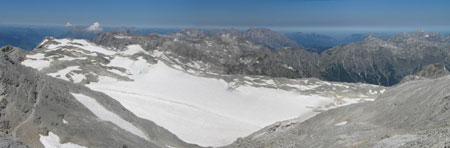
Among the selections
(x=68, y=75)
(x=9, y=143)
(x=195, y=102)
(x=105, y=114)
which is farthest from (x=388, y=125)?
(x=68, y=75)

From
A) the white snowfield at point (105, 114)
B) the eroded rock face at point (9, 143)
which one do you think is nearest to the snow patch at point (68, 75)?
the white snowfield at point (105, 114)

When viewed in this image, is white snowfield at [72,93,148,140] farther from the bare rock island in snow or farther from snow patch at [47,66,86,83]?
snow patch at [47,66,86,83]

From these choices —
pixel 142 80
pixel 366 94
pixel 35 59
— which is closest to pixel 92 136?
pixel 142 80

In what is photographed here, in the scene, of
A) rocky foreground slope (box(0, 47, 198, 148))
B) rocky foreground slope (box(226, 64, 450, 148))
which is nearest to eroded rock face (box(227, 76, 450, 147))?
rocky foreground slope (box(226, 64, 450, 148))

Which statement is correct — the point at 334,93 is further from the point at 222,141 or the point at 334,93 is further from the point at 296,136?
the point at 296,136

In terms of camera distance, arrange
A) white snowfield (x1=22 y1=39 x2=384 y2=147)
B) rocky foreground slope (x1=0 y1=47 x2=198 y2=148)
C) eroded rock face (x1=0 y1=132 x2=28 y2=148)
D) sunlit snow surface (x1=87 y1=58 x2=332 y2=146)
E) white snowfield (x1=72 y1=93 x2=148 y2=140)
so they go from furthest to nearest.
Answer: sunlit snow surface (x1=87 y1=58 x2=332 y2=146) → white snowfield (x1=22 y1=39 x2=384 y2=147) → white snowfield (x1=72 y1=93 x2=148 y2=140) → rocky foreground slope (x1=0 y1=47 x2=198 y2=148) → eroded rock face (x1=0 y1=132 x2=28 y2=148)

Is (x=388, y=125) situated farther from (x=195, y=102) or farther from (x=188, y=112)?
(x=195, y=102)
